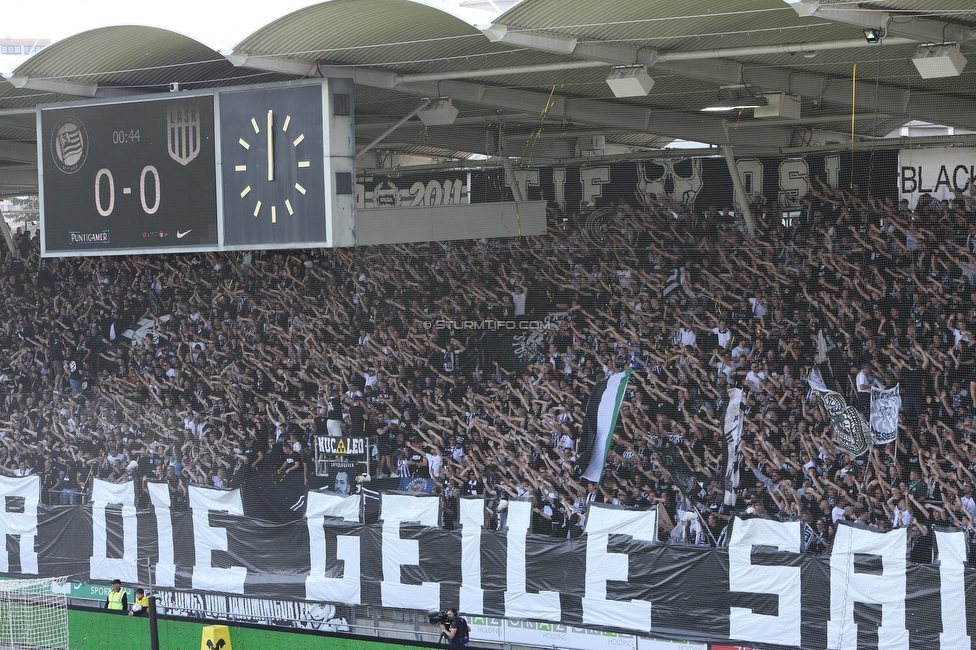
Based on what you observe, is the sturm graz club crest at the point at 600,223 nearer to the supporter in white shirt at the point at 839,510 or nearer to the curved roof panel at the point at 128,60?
the supporter in white shirt at the point at 839,510

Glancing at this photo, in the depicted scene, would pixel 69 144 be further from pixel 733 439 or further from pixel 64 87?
pixel 733 439

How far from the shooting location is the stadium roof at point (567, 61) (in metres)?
8.83

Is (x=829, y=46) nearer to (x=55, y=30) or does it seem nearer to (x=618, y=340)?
(x=618, y=340)

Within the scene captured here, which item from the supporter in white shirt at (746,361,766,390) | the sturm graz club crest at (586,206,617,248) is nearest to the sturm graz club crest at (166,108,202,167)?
the sturm graz club crest at (586,206,617,248)

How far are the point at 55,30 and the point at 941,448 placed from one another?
946cm

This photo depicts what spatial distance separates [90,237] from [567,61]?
15.8ft

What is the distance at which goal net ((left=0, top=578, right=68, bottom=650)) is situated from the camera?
10.5 meters

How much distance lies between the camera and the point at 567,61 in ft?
35.1

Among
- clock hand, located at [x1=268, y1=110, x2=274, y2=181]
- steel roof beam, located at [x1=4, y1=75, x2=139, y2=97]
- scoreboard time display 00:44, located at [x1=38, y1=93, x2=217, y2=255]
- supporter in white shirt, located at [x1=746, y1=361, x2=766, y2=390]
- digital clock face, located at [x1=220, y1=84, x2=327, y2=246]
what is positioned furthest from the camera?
supporter in white shirt, located at [x1=746, y1=361, x2=766, y2=390]

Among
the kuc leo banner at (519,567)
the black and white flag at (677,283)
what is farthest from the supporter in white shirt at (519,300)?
the kuc leo banner at (519,567)

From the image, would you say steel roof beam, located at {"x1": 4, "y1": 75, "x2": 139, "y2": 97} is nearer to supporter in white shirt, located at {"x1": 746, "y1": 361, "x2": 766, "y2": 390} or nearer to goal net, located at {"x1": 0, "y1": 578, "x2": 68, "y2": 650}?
goal net, located at {"x1": 0, "y1": 578, "x2": 68, "y2": 650}

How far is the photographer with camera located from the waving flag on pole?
2.33 metres

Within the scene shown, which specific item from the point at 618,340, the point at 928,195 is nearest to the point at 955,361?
the point at 928,195

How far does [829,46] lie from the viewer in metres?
8.72
